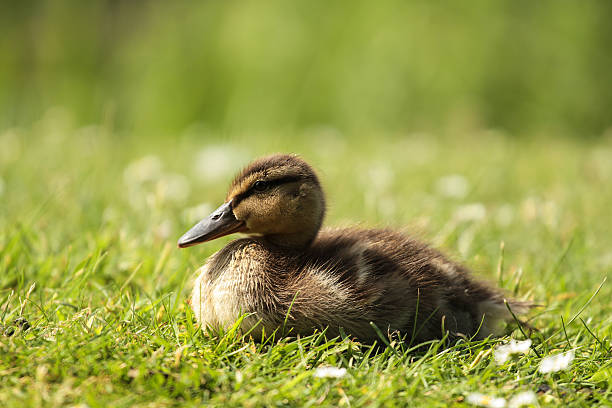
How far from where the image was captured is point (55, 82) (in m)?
12.8

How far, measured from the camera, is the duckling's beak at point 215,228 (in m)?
2.99

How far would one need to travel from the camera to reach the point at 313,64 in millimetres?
11727

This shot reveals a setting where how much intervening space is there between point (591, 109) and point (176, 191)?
25.1 ft

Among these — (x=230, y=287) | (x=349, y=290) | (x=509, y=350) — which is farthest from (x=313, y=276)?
(x=509, y=350)

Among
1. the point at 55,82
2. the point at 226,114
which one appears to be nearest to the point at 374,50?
the point at 226,114

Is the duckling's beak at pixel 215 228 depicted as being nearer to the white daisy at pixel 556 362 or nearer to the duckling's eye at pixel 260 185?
the duckling's eye at pixel 260 185

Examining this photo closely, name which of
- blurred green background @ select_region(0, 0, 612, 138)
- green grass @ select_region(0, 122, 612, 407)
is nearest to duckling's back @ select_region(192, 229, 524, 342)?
green grass @ select_region(0, 122, 612, 407)

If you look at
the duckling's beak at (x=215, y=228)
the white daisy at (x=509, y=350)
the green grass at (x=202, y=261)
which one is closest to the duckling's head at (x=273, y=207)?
the duckling's beak at (x=215, y=228)

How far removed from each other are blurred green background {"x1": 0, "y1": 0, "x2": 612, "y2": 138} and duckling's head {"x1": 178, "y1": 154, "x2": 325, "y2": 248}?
4.83 meters

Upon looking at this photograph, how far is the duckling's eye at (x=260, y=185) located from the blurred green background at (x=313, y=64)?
193 inches

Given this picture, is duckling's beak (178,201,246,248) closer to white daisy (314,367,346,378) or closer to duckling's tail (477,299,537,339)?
white daisy (314,367,346,378)

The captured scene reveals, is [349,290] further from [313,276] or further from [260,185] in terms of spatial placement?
[260,185]

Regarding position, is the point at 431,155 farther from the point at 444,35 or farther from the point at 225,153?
the point at 444,35

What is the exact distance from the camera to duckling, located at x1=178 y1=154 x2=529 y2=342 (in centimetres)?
270
